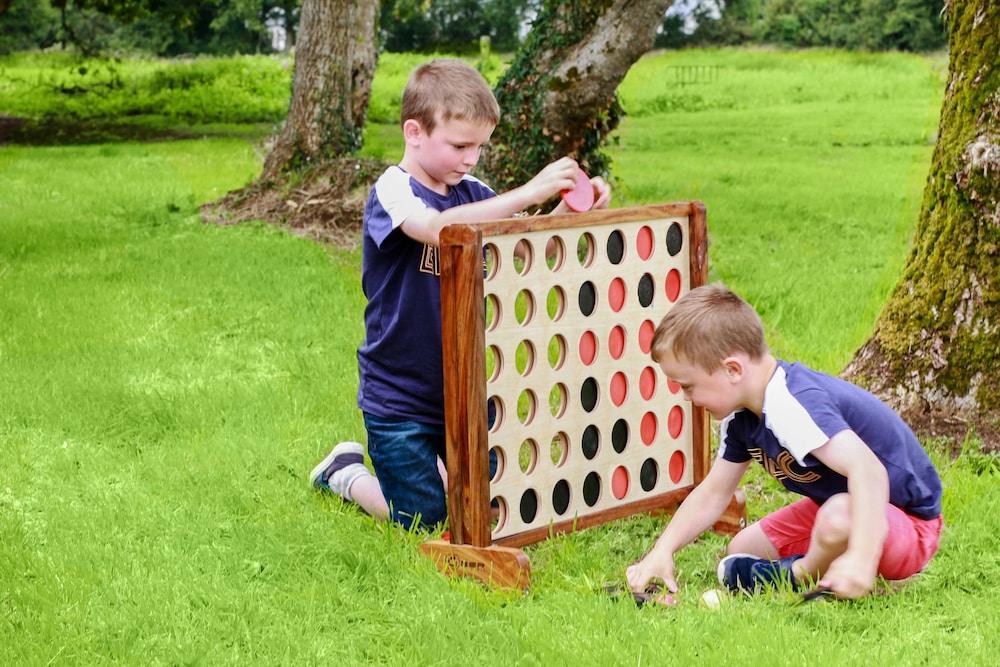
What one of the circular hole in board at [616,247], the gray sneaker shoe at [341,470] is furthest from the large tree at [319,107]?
the circular hole in board at [616,247]

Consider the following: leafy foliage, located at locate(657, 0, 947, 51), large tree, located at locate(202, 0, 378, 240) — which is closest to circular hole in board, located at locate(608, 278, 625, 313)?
large tree, located at locate(202, 0, 378, 240)

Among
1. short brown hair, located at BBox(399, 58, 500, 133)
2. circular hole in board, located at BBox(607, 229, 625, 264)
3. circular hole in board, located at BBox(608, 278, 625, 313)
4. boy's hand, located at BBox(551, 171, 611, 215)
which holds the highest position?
short brown hair, located at BBox(399, 58, 500, 133)

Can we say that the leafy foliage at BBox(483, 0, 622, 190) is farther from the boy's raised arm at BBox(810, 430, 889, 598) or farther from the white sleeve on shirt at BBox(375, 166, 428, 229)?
the boy's raised arm at BBox(810, 430, 889, 598)

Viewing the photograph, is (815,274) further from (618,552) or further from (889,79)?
(889,79)

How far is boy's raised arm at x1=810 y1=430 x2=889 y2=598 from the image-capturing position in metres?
3.33

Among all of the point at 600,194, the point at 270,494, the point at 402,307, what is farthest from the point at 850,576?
the point at 270,494

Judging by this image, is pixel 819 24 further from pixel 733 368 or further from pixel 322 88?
pixel 733 368

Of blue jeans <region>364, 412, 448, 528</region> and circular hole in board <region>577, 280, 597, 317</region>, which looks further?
blue jeans <region>364, 412, 448, 528</region>

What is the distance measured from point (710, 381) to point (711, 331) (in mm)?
155

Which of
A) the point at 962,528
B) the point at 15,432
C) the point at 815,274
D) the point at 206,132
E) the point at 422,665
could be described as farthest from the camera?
the point at 206,132

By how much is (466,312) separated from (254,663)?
1172mm

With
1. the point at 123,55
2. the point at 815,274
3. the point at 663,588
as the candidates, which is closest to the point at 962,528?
the point at 663,588

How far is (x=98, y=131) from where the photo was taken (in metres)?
21.8

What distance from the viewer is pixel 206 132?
21.7 m
